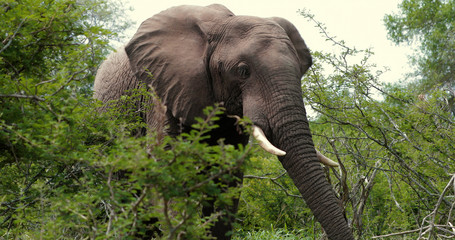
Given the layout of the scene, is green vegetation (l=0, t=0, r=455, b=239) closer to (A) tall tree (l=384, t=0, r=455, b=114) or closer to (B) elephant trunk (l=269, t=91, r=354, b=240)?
(B) elephant trunk (l=269, t=91, r=354, b=240)

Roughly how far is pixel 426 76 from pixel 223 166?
1983 centimetres

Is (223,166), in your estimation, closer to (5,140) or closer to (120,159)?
(120,159)

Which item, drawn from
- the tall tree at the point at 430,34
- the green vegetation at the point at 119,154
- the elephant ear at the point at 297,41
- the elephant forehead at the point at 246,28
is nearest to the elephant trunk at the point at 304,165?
the green vegetation at the point at 119,154

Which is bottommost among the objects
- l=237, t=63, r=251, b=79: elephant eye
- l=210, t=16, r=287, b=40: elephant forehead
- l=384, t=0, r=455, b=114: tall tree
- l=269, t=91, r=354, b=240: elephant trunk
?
l=384, t=0, r=455, b=114: tall tree

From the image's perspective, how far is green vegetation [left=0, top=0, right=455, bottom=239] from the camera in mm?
2648

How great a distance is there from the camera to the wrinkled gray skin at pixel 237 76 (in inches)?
164

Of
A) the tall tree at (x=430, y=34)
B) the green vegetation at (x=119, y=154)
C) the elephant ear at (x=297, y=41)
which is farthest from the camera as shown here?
the tall tree at (x=430, y=34)

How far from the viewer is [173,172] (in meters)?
2.62

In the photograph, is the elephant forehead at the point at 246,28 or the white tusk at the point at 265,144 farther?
the elephant forehead at the point at 246,28

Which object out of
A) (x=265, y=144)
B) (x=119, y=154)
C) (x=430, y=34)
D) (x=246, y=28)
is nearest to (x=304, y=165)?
(x=265, y=144)

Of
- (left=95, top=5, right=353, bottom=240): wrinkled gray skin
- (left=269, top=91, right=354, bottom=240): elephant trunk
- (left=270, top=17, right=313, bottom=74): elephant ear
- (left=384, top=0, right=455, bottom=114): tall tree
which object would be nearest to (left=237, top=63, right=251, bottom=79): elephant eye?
(left=95, top=5, right=353, bottom=240): wrinkled gray skin

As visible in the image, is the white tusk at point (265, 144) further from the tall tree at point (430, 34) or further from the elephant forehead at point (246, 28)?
the tall tree at point (430, 34)

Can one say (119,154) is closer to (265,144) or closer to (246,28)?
(265,144)

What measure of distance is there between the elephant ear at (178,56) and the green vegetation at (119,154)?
279 mm
